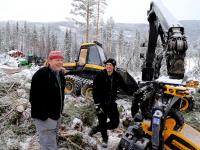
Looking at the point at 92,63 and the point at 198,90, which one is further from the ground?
the point at 92,63

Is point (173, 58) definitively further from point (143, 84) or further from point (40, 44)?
point (40, 44)

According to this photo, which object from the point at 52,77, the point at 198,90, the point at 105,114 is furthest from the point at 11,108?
the point at 198,90

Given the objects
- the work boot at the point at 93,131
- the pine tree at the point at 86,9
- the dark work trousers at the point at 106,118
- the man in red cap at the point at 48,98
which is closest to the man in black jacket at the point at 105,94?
the dark work trousers at the point at 106,118

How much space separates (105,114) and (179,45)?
9.81 ft

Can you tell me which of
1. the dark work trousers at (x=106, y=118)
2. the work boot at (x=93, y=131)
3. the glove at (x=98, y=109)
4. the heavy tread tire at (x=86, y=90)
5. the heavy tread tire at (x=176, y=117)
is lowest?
the heavy tread tire at (x=86, y=90)

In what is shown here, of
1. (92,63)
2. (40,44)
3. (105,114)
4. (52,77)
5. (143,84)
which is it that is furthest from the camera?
(40,44)

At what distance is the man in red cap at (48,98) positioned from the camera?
17.5 ft

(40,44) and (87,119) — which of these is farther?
(40,44)

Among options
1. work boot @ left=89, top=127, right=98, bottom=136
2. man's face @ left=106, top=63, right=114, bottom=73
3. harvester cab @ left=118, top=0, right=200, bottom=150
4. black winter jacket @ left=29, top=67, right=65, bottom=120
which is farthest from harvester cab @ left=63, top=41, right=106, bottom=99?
black winter jacket @ left=29, top=67, right=65, bottom=120

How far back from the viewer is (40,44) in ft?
354

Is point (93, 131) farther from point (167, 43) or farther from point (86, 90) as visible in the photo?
point (86, 90)

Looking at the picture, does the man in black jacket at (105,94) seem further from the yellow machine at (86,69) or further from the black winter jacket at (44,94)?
the yellow machine at (86,69)

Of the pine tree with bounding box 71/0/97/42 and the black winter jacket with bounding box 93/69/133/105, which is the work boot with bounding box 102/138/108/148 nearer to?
the black winter jacket with bounding box 93/69/133/105

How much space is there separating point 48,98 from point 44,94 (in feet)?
0.30
